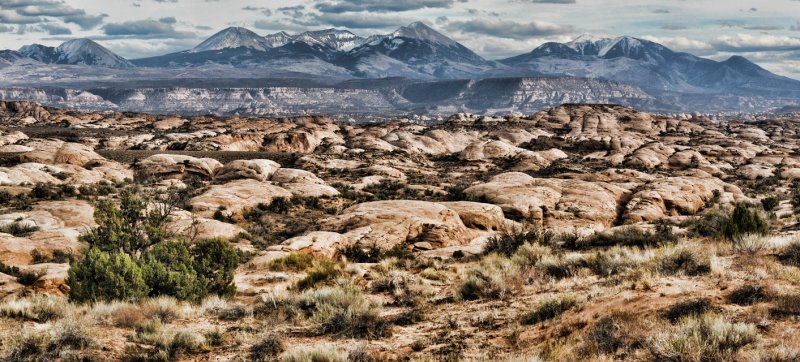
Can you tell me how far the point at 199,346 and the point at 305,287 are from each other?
646 centimetres

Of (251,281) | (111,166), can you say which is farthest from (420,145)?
(251,281)

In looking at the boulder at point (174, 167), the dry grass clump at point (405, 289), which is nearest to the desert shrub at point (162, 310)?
the dry grass clump at point (405, 289)

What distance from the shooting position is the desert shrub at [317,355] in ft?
31.1

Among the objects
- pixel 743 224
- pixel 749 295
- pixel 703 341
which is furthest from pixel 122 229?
pixel 743 224

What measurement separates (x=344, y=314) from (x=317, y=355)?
2.67m

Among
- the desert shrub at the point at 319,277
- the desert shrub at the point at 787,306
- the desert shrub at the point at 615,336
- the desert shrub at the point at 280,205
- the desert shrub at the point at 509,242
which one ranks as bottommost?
the desert shrub at the point at 280,205

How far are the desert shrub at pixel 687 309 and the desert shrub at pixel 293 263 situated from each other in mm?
15064

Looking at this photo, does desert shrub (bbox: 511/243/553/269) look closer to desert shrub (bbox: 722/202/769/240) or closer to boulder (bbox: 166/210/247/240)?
desert shrub (bbox: 722/202/769/240)

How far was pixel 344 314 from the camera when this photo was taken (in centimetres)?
1229

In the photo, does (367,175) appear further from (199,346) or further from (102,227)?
(199,346)

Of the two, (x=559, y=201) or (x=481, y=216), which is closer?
(x=481, y=216)

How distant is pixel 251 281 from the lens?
20.0 metres

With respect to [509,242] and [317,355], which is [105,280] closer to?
[317,355]

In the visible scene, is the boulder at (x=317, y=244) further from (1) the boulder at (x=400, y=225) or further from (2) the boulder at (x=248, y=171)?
(2) the boulder at (x=248, y=171)
